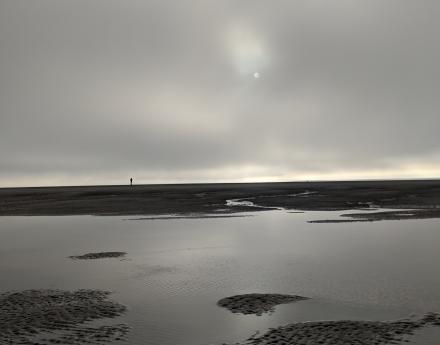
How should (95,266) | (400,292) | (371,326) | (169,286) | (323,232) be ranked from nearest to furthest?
(371,326), (400,292), (169,286), (95,266), (323,232)

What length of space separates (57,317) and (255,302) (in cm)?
638

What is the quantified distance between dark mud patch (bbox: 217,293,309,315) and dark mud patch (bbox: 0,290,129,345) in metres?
3.55

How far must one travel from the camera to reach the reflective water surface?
1373cm

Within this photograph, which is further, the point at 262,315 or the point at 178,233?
Answer: the point at 178,233

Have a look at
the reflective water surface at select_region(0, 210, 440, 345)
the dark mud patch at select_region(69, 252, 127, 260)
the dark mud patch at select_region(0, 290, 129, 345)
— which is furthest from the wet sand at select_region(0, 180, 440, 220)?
the dark mud patch at select_region(0, 290, 129, 345)

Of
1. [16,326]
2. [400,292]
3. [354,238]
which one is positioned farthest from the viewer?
[354,238]

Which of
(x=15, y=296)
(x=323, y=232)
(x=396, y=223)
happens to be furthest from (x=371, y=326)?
(x=396, y=223)

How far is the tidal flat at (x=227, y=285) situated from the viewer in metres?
12.3

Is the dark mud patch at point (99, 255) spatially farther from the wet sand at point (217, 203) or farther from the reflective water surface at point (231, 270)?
the wet sand at point (217, 203)

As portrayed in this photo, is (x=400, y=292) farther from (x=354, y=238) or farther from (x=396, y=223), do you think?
(x=396, y=223)

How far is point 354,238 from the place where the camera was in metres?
30.5

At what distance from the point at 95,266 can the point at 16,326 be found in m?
9.93

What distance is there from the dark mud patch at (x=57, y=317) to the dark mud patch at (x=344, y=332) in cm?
425

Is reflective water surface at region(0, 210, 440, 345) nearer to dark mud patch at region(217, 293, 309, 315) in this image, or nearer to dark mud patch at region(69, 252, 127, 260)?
dark mud patch at region(217, 293, 309, 315)
